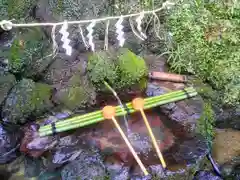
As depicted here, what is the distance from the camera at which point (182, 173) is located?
334cm

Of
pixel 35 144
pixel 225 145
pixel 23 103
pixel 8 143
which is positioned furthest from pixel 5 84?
pixel 225 145

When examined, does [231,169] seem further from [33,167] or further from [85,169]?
[33,167]

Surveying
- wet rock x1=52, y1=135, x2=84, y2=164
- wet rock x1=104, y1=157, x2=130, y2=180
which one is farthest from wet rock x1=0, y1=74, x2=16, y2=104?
wet rock x1=104, y1=157, x2=130, y2=180

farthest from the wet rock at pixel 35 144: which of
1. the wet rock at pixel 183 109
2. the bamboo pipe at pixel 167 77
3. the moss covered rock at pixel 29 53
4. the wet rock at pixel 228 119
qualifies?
the wet rock at pixel 228 119

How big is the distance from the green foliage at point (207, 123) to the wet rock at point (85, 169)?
1.20 meters

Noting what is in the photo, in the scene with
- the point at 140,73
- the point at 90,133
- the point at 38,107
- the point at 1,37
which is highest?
the point at 1,37

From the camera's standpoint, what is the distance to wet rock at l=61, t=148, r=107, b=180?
329cm

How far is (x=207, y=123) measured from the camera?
391cm

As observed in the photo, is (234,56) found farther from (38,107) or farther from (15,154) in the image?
(15,154)

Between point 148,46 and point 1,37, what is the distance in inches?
75.5

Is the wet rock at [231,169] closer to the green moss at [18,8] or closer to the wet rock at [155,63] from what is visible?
the wet rock at [155,63]

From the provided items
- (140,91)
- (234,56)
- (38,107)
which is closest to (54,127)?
(38,107)

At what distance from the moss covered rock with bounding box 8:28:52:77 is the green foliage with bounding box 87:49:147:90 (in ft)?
2.08

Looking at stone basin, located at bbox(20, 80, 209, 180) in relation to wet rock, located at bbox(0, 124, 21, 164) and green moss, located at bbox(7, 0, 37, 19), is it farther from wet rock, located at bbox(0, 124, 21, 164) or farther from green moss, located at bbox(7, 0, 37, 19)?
green moss, located at bbox(7, 0, 37, 19)
